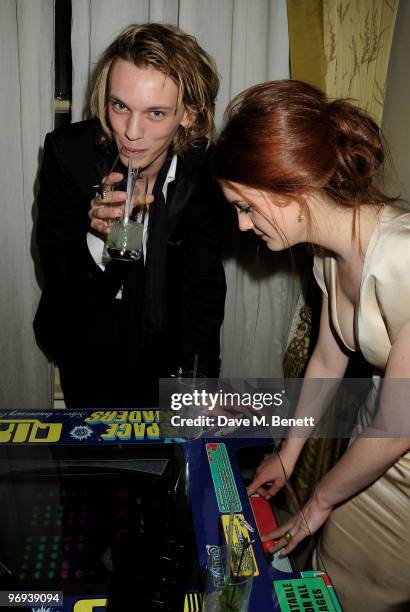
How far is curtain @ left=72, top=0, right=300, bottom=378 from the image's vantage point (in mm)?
1939

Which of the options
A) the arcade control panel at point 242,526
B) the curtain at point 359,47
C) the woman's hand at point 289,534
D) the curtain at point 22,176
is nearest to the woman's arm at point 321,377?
the arcade control panel at point 242,526

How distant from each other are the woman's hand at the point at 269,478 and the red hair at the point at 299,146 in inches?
25.0

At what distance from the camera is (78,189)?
1.63 m

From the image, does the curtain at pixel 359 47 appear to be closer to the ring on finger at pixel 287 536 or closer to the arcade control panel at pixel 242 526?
the arcade control panel at pixel 242 526

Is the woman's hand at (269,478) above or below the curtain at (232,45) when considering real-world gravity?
below

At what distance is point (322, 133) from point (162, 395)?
0.82 metres

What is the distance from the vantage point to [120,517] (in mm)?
1023

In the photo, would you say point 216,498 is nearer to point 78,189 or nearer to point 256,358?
point 78,189

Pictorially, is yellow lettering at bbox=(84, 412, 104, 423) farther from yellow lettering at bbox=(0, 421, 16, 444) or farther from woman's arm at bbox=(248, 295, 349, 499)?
woman's arm at bbox=(248, 295, 349, 499)

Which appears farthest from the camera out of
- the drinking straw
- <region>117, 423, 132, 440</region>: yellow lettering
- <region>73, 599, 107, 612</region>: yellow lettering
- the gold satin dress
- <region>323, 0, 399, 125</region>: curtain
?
<region>323, 0, 399, 125</region>: curtain

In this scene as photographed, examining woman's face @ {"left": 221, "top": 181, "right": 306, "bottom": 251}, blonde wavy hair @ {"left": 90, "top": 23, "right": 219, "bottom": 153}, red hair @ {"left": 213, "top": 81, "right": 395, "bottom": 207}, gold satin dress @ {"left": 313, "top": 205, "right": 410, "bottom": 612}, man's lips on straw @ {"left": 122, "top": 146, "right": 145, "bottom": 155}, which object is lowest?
gold satin dress @ {"left": 313, "top": 205, "right": 410, "bottom": 612}

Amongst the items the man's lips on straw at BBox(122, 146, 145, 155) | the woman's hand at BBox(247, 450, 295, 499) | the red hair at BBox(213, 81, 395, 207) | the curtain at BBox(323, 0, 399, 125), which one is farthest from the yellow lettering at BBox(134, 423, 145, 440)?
the curtain at BBox(323, 0, 399, 125)

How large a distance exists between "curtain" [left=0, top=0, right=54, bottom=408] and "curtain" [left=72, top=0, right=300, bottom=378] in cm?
14

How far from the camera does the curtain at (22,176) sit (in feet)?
6.36
